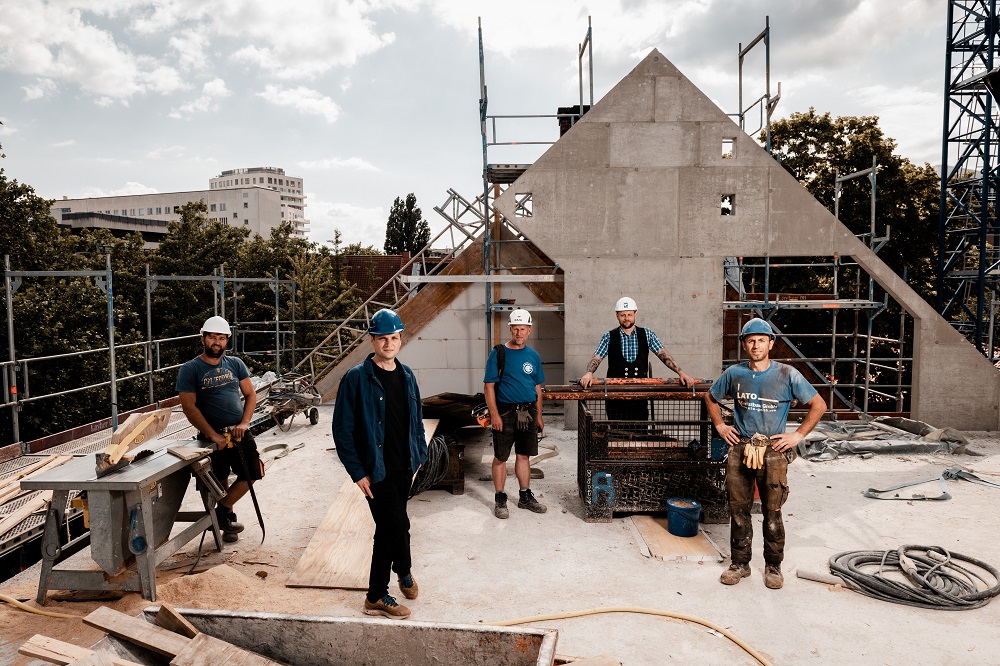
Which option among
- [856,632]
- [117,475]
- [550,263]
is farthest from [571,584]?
[550,263]

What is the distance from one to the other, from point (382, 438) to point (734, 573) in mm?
3100

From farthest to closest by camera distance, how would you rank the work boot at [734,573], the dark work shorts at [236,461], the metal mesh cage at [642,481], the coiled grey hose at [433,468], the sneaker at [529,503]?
the coiled grey hose at [433,468] < the sneaker at [529,503] < the metal mesh cage at [642,481] < the dark work shorts at [236,461] < the work boot at [734,573]

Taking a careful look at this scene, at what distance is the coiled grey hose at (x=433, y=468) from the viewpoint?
285 inches

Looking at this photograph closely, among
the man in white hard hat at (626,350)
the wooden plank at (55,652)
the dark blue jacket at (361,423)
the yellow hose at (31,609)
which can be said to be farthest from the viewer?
the man in white hard hat at (626,350)

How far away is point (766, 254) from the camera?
10.9 meters

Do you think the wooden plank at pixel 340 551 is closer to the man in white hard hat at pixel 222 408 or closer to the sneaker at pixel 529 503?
the man in white hard hat at pixel 222 408

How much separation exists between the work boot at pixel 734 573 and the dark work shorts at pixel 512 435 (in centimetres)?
219

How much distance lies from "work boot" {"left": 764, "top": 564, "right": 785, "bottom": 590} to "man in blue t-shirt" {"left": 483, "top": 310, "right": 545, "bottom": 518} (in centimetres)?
244

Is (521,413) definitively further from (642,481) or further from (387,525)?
(387,525)

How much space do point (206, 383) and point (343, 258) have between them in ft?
123

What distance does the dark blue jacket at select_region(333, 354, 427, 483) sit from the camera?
4.22m

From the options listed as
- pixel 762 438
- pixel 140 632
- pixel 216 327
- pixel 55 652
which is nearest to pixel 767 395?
pixel 762 438

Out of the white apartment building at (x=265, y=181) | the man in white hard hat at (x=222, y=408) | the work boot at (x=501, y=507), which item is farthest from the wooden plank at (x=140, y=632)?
the white apartment building at (x=265, y=181)

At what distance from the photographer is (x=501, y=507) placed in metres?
6.76
